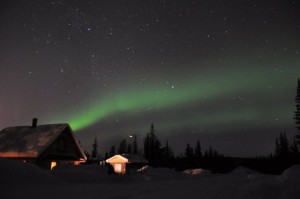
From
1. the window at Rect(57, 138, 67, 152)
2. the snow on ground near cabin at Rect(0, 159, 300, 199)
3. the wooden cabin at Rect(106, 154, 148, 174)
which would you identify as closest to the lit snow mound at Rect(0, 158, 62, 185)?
the snow on ground near cabin at Rect(0, 159, 300, 199)

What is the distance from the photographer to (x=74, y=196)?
10.3 meters

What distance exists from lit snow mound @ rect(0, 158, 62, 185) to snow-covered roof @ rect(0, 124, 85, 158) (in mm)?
14627

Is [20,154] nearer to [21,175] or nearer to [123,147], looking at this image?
[21,175]

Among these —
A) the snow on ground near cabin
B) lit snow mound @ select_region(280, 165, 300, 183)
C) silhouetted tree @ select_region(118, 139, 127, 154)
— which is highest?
silhouetted tree @ select_region(118, 139, 127, 154)

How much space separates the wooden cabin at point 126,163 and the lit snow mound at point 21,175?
30056 millimetres

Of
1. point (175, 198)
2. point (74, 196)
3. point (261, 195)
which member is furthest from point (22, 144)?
point (261, 195)

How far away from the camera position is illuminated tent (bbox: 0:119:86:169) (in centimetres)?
2834

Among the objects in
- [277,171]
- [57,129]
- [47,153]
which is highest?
[57,129]

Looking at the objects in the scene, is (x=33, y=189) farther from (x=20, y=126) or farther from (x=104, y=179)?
(x=20, y=126)

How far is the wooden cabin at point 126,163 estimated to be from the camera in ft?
144

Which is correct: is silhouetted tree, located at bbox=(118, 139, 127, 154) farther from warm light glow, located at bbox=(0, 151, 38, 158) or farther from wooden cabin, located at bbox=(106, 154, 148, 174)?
warm light glow, located at bbox=(0, 151, 38, 158)

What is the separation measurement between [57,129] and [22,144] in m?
3.75

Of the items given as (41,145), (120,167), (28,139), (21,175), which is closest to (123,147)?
(120,167)

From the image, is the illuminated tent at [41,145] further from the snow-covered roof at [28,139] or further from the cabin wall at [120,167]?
the cabin wall at [120,167]
